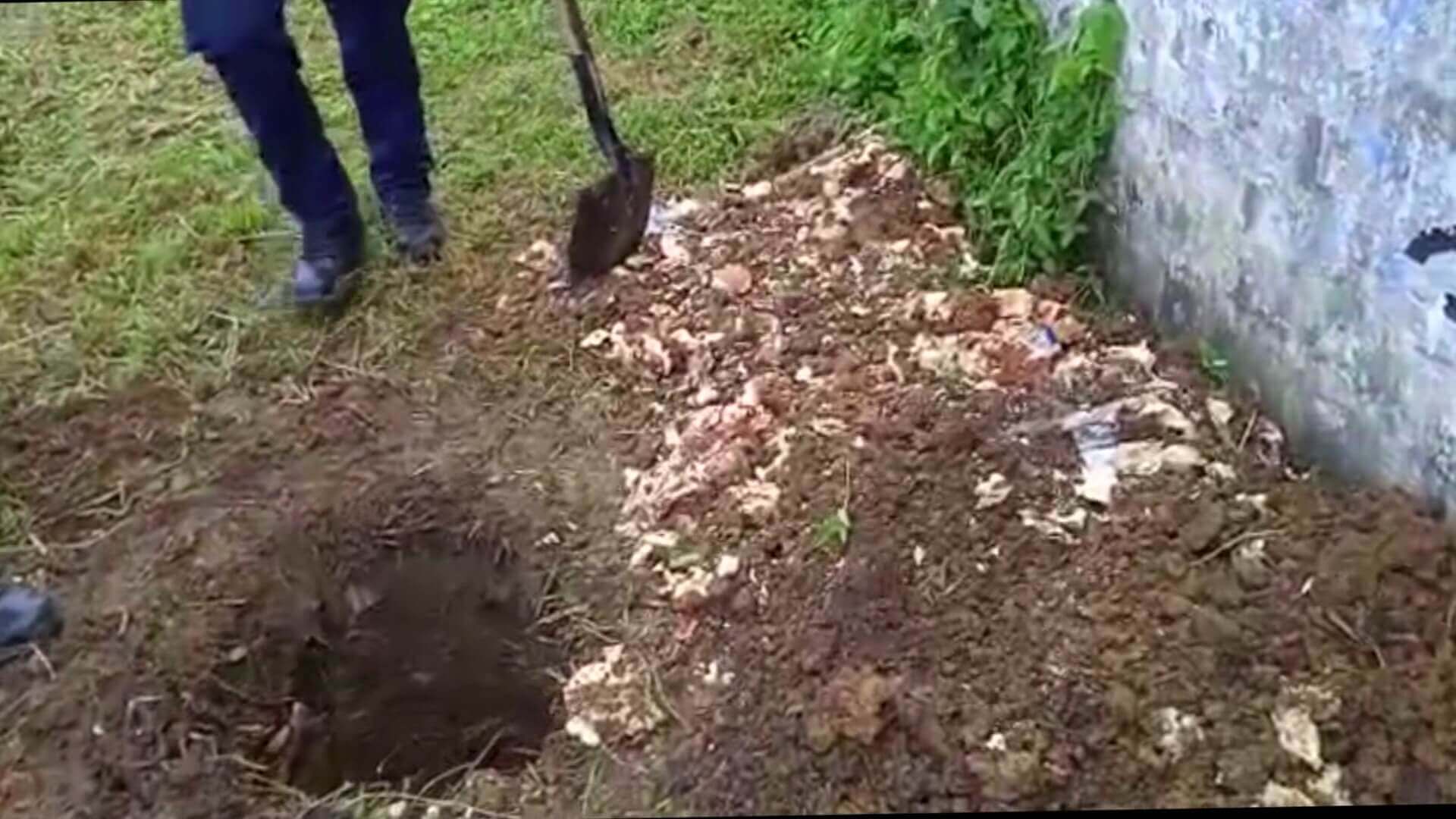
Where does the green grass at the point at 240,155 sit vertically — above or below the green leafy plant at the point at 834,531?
above

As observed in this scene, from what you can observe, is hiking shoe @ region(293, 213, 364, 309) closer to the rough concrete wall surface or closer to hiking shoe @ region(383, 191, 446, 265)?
hiking shoe @ region(383, 191, 446, 265)

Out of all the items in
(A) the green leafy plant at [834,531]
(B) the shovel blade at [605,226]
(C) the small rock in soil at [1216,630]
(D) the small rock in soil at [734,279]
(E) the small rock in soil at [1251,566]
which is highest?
(B) the shovel blade at [605,226]

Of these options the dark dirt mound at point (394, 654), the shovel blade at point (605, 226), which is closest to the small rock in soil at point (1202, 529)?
the dark dirt mound at point (394, 654)

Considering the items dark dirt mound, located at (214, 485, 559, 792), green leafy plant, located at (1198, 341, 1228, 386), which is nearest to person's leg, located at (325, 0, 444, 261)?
dark dirt mound, located at (214, 485, 559, 792)

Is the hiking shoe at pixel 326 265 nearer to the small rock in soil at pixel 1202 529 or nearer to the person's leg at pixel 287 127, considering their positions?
the person's leg at pixel 287 127

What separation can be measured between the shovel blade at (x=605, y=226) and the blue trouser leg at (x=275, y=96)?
45 cm

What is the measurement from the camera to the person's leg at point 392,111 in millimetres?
3441

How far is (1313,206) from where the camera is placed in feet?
8.91

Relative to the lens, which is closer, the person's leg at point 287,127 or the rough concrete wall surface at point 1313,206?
the rough concrete wall surface at point 1313,206

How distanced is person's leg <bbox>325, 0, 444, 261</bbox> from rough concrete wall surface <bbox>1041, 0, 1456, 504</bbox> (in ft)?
4.33

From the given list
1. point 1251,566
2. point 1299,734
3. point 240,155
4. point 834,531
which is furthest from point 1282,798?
point 240,155

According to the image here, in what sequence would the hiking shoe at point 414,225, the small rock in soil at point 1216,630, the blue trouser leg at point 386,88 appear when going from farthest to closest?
1. the hiking shoe at point 414,225
2. the blue trouser leg at point 386,88
3. the small rock in soil at point 1216,630

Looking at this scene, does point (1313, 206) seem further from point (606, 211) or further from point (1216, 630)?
point (606, 211)

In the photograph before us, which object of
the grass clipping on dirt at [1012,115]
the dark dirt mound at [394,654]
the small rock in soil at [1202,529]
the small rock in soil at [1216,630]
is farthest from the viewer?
the grass clipping on dirt at [1012,115]
